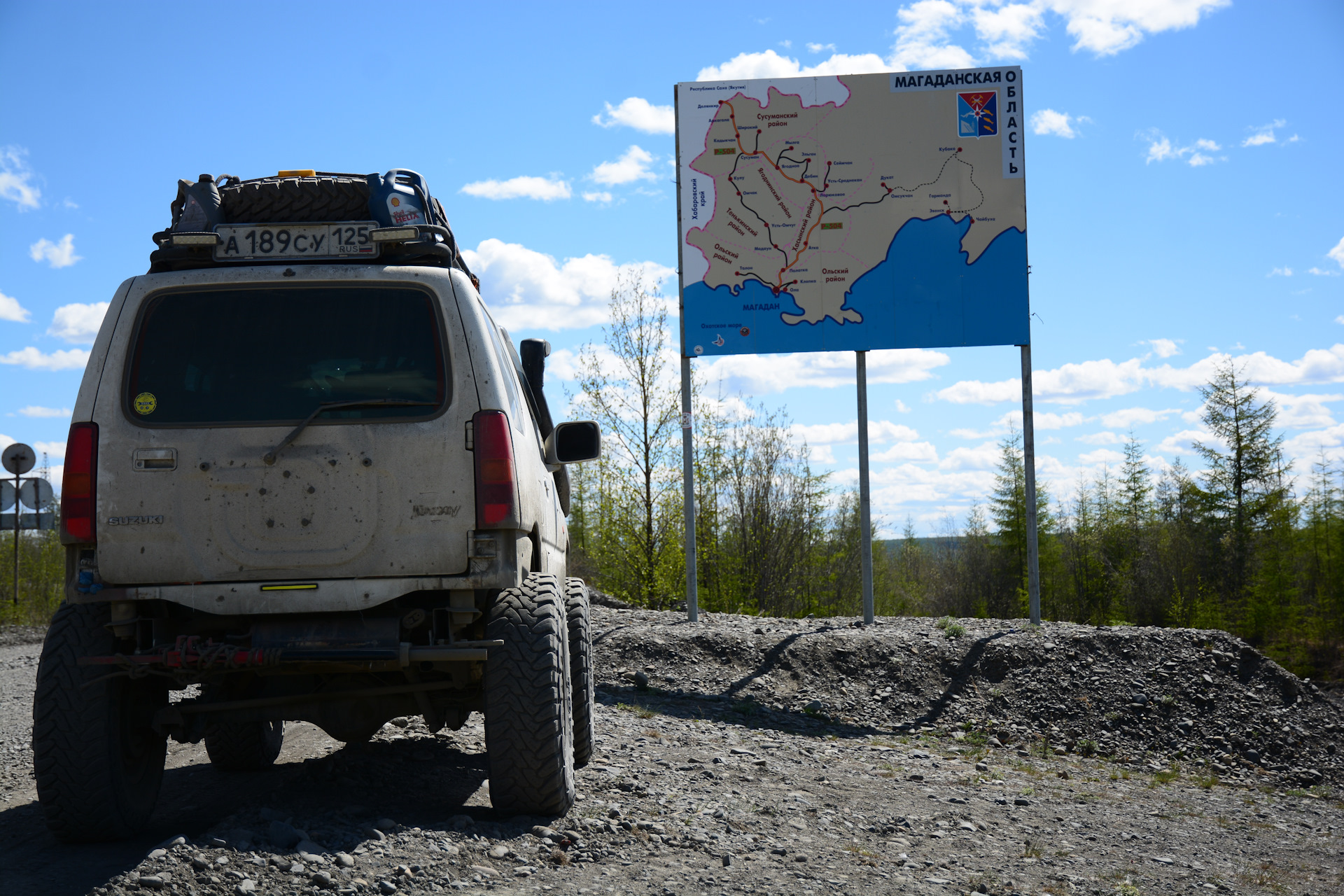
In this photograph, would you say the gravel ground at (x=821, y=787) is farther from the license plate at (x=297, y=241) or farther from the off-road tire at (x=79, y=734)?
the license plate at (x=297, y=241)

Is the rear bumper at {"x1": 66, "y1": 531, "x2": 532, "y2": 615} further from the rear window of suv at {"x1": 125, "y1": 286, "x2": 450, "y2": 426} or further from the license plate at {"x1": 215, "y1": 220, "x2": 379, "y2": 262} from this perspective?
the license plate at {"x1": 215, "y1": 220, "x2": 379, "y2": 262}

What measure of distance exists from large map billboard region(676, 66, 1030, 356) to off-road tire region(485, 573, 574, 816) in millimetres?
8073

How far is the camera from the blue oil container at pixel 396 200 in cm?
424

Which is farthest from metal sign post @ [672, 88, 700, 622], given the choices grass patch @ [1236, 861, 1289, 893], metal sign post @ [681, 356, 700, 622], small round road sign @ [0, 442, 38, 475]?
small round road sign @ [0, 442, 38, 475]

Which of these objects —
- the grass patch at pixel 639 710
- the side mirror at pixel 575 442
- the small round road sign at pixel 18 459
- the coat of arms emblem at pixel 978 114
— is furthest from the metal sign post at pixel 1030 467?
the small round road sign at pixel 18 459

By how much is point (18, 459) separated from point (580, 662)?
1912cm

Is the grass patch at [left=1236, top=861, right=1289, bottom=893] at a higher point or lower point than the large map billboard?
lower

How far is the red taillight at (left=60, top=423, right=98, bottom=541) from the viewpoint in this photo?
3697 mm

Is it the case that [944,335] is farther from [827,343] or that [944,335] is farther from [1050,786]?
[1050,786]

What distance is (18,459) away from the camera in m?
19.0

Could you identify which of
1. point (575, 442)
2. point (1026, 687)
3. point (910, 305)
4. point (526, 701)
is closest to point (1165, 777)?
point (1026, 687)

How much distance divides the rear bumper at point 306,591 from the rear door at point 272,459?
0.04 meters

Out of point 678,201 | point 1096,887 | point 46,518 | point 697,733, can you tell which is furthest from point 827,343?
point 46,518

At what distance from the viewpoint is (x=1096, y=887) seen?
4.59 m
